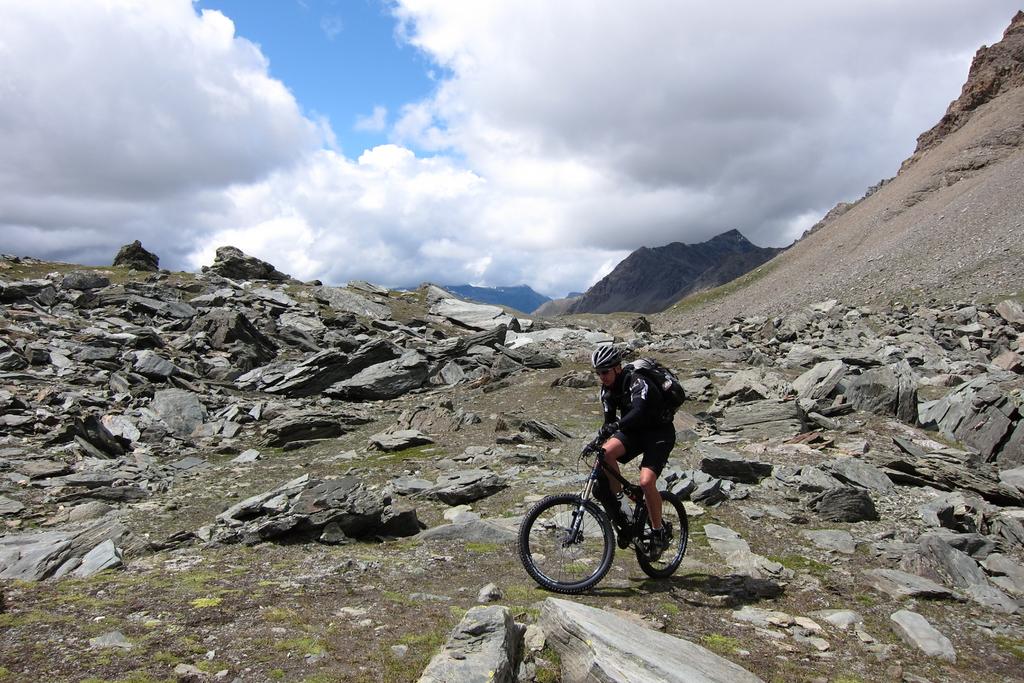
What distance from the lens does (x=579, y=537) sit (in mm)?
8414

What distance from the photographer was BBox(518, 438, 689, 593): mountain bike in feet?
27.0

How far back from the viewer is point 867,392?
1962 centimetres

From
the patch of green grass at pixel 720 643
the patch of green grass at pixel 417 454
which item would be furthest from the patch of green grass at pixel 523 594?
the patch of green grass at pixel 417 454

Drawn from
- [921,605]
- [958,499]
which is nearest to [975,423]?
[958,499]

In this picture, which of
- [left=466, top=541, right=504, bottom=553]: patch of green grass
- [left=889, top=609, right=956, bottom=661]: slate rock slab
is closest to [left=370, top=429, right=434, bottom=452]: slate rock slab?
[left=466, top=541, right=504, bottom=553]: patch of green grass

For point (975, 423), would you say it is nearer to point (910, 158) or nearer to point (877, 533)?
point (877, 533)

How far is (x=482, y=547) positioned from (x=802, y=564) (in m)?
5.57

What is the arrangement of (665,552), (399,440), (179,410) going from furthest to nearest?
(179,410)
(399,440)
(665,552)

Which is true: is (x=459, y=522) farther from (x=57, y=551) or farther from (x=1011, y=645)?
(x=1011, y=645)

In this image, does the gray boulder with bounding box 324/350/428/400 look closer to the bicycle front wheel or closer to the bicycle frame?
the bicycle front wheel

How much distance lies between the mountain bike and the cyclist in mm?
111

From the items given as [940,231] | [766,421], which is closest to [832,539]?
[766,421]

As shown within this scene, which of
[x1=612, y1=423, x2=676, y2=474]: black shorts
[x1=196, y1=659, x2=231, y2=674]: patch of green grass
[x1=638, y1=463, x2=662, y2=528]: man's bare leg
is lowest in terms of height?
[x1=196, y1=659, x2=231, y2=674]: patch of green grass

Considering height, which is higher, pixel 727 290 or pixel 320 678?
pixel 727 290
